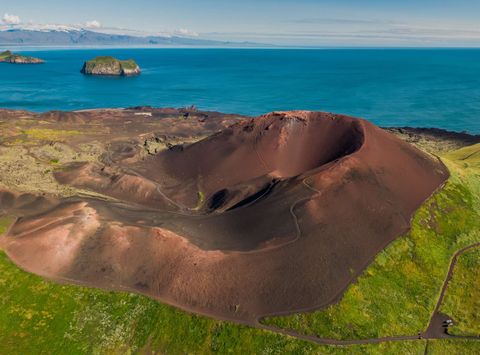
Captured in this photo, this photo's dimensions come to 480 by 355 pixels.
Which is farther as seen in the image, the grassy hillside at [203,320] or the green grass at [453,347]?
the grassy hillside at [203,320]

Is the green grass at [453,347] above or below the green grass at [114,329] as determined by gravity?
above

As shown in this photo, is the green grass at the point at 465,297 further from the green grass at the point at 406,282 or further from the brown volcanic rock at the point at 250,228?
the brown volcanic rock at the point at 250,228

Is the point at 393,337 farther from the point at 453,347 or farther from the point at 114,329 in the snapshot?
the point at 114,329

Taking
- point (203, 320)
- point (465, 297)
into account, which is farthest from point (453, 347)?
point (203, 320)

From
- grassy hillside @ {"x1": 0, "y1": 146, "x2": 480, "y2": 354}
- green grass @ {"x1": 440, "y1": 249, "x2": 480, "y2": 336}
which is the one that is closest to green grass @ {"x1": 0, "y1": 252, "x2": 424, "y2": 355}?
grassy hillside @ {"x1": 0, "y1": 146, "x2": 480, "y2": 354}

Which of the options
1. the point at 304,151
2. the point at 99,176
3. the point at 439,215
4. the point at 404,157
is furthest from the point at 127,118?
the point at 439,215

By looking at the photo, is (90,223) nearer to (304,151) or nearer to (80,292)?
(80,292)

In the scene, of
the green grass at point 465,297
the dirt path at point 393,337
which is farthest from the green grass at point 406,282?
the green grass at point 465,297
